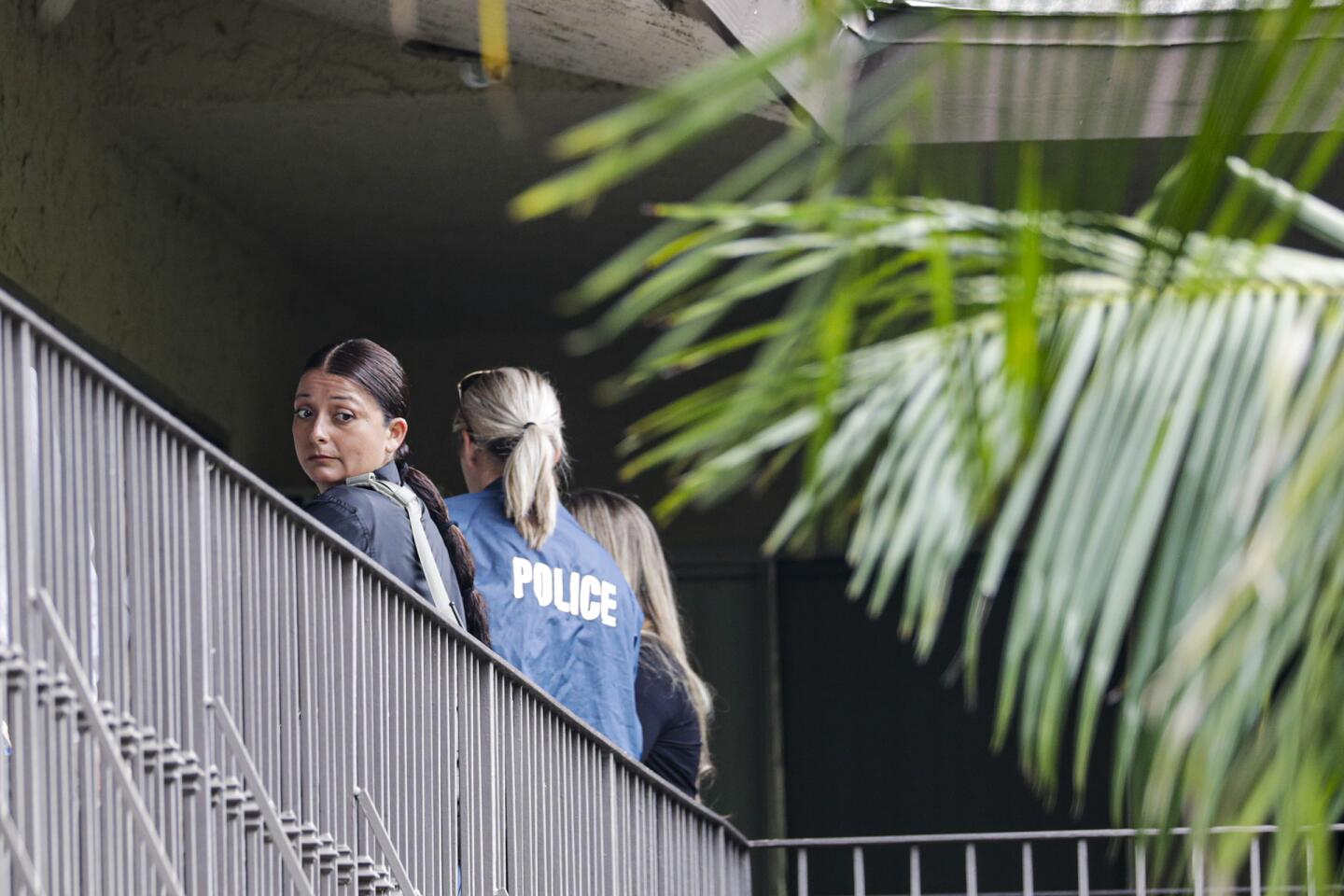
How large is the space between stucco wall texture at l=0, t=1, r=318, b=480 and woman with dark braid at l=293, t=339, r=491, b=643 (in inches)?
110

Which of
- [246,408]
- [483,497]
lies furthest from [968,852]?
[246,408]

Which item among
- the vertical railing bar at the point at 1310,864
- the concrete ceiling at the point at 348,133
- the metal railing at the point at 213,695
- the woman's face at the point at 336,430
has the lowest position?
the vertical railing bar at the point at 1310,864

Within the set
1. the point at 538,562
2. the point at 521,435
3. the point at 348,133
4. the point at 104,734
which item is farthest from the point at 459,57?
the point at 104,734

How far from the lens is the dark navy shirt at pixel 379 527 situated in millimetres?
4395

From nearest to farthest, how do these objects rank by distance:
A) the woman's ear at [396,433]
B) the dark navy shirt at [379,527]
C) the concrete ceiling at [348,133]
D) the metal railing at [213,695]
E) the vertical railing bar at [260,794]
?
the metal railing at [213,695]
the vertical railing bar at [260,794]
the dark navy shirt at [379,527]
the woman's ear at [396,433]
the concrete ceiling at [348,133]

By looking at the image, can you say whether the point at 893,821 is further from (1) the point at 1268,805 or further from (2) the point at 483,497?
(1) the point at 1268,805

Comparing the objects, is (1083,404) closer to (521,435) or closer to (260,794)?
(260,794)

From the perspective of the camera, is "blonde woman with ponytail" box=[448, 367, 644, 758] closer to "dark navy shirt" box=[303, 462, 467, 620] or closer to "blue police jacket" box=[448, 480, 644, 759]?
"blue police jacket" box=[448, 480, 644, 759]

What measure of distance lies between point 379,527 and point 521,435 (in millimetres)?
692

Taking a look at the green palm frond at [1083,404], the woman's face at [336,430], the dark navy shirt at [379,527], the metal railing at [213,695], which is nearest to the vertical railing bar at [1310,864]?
the green palm frond at [1083,404]

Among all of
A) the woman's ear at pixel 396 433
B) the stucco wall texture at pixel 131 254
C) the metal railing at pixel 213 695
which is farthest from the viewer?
the stucco wall texture at pixel 131 254

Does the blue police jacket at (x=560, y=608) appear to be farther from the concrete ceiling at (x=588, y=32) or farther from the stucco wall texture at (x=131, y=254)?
the stucco wall texture at (x=131, y=254)

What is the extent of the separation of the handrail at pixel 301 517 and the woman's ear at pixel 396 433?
45cm

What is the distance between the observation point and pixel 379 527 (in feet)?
14.6
